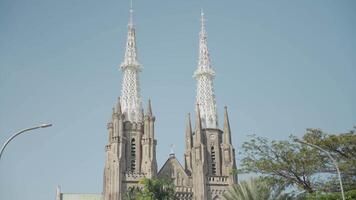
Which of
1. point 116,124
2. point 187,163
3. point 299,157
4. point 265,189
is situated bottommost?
point 265,189

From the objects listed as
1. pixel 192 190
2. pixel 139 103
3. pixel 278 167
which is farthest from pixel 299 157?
pixel 139 103

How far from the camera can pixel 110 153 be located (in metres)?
60.8

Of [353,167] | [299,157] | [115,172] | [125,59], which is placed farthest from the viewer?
[125,59]

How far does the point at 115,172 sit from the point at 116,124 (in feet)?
20.5

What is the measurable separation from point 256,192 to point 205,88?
38.2 metres

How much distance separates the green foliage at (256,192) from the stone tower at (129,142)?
1044 inches

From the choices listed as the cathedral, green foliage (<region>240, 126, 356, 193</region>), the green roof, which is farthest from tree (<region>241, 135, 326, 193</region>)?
the green roof

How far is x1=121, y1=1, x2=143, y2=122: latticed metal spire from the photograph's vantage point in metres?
65.4

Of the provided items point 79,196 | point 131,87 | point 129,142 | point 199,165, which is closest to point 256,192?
point 199,165

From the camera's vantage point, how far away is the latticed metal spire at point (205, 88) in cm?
6688

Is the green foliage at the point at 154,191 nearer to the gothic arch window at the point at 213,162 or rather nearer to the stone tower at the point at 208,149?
the stone tower at the point at 208,149

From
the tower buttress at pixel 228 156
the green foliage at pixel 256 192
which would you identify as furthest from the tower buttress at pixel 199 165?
the green foliage at pixel 256 192

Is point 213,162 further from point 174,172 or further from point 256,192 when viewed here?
point 256,192

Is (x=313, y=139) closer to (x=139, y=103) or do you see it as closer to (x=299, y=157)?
(x=299, y=157)
